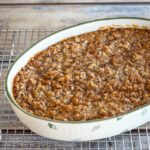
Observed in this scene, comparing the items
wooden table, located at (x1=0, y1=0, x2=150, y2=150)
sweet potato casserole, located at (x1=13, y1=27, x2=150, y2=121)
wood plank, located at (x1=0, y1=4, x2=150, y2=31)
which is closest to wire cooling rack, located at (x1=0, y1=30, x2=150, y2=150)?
wooden table, located at (x1=0, y1=0, x2=150, y2=150)

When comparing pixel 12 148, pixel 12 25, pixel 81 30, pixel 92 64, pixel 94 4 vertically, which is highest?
pixel 94 4

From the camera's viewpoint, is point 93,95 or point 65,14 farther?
point 65,14

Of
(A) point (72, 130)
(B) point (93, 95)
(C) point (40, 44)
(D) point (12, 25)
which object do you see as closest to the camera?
(A) point (72, 130)

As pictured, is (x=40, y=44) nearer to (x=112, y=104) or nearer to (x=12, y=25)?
(x=112, y=104)

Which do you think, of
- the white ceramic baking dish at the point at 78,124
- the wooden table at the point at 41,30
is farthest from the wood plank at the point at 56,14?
the white ceramic baking dish at the point at 78,124

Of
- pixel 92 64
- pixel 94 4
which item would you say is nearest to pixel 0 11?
pixel 94 4

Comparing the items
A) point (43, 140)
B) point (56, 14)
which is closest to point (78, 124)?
point (43, 140)

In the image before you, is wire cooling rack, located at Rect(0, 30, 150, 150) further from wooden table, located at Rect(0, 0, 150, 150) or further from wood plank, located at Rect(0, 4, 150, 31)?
wood plank, located at Rect(0, 4, 150, 31)

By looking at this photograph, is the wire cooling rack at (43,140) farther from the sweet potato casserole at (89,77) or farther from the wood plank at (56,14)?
the wood plank at (56,14)
